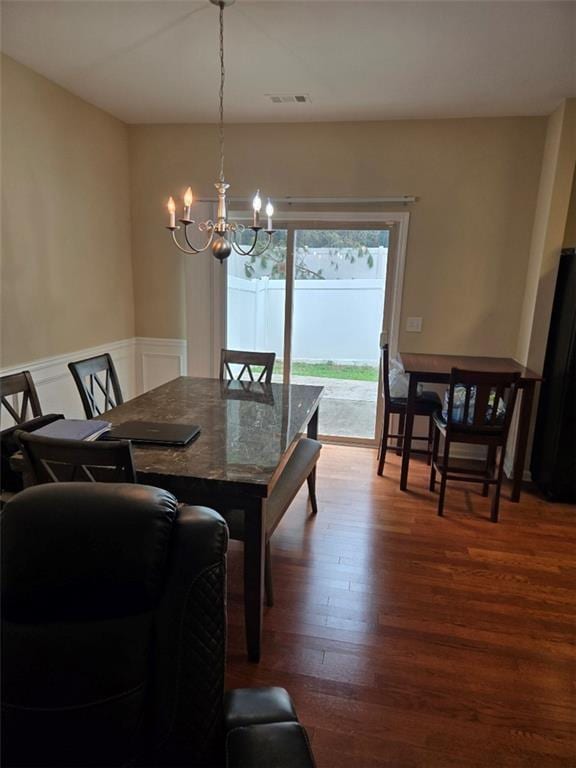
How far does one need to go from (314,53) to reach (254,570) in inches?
106

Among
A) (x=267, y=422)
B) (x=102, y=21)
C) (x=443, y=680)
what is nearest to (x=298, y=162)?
(x=102, y=21)

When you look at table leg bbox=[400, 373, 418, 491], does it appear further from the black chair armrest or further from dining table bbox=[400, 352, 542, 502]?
the black chair armrest

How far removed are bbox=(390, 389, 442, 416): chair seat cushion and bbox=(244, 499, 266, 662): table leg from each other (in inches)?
82.0

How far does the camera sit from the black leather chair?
79 centimetres

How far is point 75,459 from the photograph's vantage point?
1466 mm

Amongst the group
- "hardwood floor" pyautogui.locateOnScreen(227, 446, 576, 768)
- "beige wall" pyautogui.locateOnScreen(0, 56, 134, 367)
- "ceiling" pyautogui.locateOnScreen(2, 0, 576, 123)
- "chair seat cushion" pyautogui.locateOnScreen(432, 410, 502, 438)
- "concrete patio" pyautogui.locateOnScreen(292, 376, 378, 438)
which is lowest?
"hardwood floor" pyautogui.locateOnScreen(227, 446, 576, 768)

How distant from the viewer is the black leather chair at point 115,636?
2.61 ft

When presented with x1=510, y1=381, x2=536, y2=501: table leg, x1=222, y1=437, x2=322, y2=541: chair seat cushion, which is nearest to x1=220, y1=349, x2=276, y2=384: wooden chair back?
x1=222, y1=437, x2=322, y2=541: chair seat cushion

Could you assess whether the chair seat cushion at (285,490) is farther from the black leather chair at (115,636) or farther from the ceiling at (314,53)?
the ceiling at (314,53)

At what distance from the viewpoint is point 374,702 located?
5.49ft

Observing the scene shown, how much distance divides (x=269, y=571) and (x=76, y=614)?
4.64 feet

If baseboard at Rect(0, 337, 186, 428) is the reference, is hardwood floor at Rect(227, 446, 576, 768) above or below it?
below

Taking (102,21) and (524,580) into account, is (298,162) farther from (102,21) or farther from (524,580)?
(524,580)

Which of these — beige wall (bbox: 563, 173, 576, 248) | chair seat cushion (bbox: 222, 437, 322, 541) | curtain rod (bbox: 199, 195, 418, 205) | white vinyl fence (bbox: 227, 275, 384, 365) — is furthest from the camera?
white vinyl fence (bbox: 227, 275, 384, 365)
